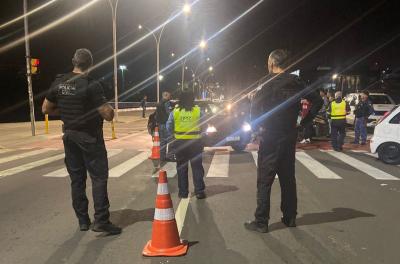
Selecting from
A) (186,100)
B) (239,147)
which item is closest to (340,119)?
(239,147)

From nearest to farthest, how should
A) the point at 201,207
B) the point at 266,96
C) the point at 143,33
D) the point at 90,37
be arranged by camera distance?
the point at 266,96
the point at 201,207
the point at 90,37
the point at 143,33

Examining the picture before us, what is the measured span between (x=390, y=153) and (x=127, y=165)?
6.55 meters

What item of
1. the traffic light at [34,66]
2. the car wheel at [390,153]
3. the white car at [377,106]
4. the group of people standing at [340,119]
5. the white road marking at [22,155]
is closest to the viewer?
the car wheel at [390,153]

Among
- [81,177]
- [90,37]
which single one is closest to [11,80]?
[90,37]

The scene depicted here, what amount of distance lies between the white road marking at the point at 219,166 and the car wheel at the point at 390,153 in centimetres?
391

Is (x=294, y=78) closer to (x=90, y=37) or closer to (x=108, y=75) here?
(x=90, y=37)

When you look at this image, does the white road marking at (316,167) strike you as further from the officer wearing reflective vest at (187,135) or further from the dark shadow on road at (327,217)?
the officer wearing reflective vest at (187,135)

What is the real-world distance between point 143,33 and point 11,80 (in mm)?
69569

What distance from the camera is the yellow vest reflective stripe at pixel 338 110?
1267 cm

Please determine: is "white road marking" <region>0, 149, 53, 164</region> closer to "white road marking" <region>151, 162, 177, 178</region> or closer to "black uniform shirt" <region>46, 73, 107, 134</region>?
"white road marking" <region>151, 162, 177, 178</region>

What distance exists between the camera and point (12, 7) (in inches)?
1745

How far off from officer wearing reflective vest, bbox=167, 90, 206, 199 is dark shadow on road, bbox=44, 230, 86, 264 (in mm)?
2190

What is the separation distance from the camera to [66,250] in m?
4.61

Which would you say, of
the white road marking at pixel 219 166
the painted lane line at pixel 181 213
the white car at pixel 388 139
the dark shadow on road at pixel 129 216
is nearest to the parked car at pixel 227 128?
the white road marking at pixel 219 166
